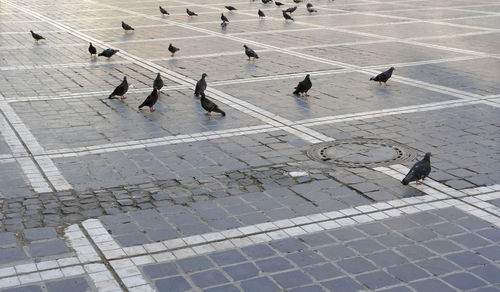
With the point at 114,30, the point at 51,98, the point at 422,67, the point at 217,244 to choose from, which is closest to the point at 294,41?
the point at 422,67

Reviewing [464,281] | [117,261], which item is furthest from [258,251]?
[464,281]

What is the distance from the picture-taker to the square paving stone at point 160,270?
6.65 m

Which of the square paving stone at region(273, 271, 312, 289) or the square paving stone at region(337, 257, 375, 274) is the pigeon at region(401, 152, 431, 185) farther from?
the square paving stone at region(273, 271, 312, 289)

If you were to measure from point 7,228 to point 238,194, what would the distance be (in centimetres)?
288

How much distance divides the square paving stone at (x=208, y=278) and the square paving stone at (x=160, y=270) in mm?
244

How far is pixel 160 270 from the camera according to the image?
22.2 feet

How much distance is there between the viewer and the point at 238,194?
345 inches

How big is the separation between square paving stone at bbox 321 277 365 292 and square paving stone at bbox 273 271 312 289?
0.20m

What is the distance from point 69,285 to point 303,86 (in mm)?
8381

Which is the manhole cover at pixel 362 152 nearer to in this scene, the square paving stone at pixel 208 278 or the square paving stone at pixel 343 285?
the square paving stone at pixel 343 285

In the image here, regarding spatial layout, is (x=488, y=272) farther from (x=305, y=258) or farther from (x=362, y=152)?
(x=362, y=152)

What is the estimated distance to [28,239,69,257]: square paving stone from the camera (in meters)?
7.09

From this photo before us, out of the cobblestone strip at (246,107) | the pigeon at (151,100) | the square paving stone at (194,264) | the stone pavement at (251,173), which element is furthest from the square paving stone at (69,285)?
the pigeon at (151,100)

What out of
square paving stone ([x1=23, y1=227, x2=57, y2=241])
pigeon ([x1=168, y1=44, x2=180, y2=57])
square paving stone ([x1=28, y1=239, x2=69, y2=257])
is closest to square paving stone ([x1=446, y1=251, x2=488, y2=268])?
square paving stone ([x1=28, y1=239, x2=69, y2=257])
